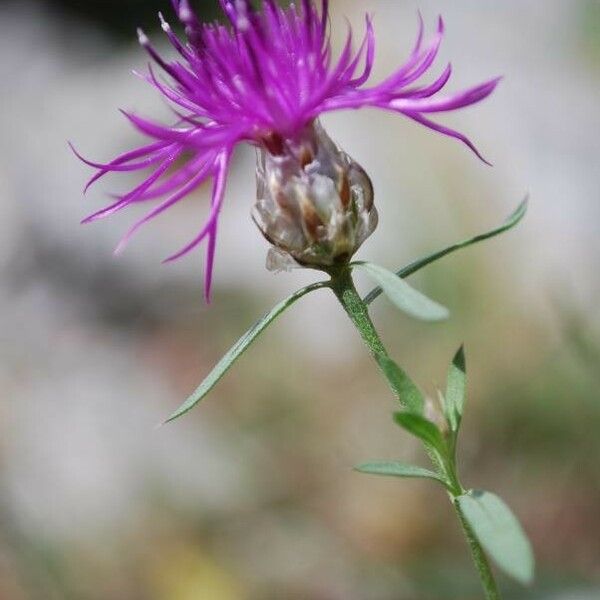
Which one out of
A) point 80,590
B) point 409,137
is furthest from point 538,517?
point 409,137

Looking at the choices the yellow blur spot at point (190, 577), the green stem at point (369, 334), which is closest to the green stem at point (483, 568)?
the green stem at point (369, 334)

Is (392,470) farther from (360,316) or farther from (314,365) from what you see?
(314,365)

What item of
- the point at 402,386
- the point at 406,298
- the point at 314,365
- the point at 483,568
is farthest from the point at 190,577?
the point at 406,298

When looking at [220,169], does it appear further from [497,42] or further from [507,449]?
[497,42]

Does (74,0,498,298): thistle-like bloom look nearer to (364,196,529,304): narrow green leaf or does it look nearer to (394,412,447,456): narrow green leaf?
(364,196,529,304): narrow green leaf

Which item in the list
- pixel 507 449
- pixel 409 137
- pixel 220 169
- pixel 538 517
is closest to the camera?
pixel 220 169
